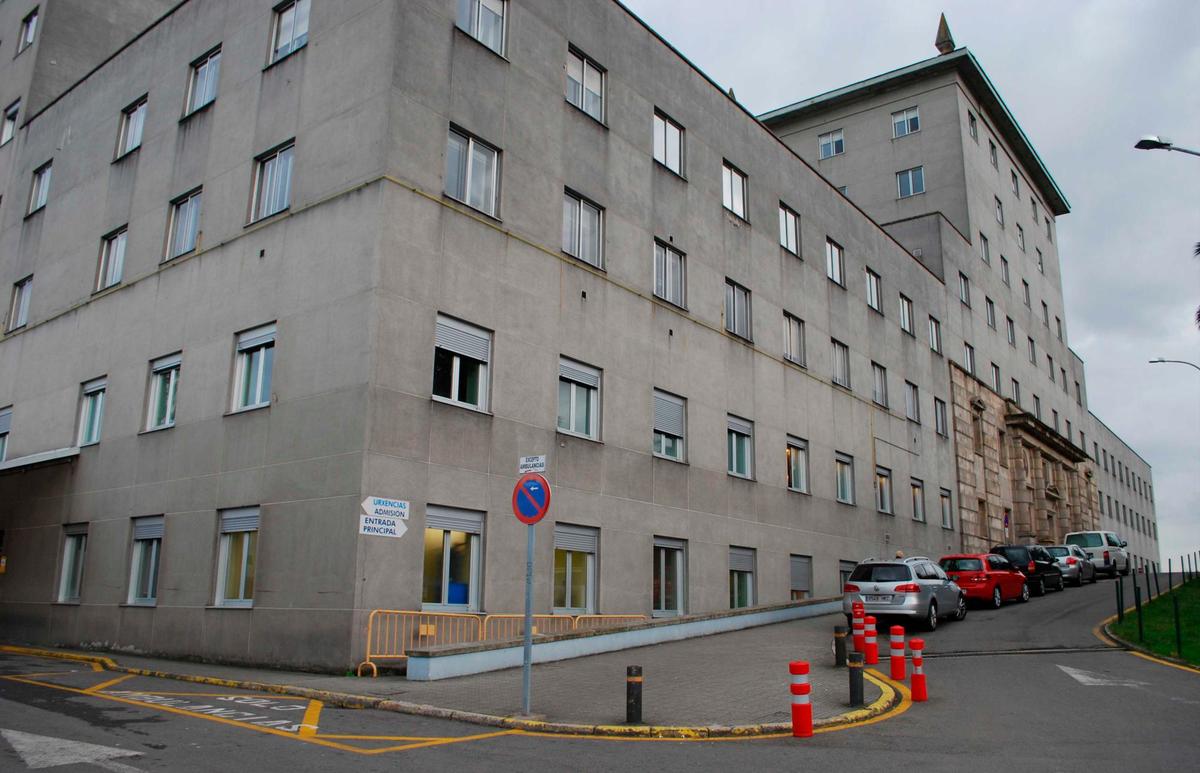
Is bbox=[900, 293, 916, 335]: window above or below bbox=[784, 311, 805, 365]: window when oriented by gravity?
above

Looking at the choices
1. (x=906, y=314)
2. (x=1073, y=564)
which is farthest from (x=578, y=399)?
(x=1073, y=564)

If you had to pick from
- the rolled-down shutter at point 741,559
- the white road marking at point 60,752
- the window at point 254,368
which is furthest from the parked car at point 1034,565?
the white road marking at point 60,752

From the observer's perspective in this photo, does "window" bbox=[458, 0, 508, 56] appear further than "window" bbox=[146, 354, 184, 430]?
No

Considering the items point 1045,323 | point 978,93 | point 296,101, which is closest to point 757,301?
point 296,101

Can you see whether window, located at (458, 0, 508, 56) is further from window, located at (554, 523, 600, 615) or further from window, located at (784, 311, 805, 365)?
window, located at (784, 311, 805, 365)

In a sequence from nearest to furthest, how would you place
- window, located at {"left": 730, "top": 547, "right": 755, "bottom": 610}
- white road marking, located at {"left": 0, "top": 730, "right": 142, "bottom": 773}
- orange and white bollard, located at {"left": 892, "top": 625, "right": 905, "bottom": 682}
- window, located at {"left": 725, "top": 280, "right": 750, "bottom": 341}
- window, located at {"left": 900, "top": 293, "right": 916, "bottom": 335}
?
white road marking, located at {"left": 0, "top": 730, "right": 142, "bottom": 773}, orange and white bollard, located at {"left": 892, "top": 625, "right": 905, "bottom": 682}, window, located at {"left": 730, "top": 547, "right": 755, "bottom": 610}, window, located at {"left": 725, "top": 280, "right": 750, "bottom": 341}, window, located at {"left": 900, "top": 293, "right": 916, "bottom": 335}

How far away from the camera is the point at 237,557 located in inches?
701

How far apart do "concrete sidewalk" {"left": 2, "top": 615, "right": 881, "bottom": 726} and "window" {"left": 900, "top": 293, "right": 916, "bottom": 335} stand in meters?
22.4

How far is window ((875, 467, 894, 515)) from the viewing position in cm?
3305

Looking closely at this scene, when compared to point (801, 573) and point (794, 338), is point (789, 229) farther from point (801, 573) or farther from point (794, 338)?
point (801, 573)

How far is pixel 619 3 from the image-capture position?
23.9 meters

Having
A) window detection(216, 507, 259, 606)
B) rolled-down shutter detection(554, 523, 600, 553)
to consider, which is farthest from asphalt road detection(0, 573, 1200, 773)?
rolled-down shutter detection(554, 523, 600, 553)

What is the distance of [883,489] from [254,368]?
23424 millimetres

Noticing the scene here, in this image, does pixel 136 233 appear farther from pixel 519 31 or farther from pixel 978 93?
pixel 978 93
